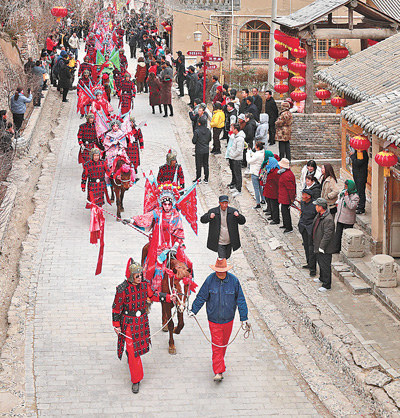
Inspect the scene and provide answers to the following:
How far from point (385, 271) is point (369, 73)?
537 cm

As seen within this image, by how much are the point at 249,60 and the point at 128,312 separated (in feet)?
96.3

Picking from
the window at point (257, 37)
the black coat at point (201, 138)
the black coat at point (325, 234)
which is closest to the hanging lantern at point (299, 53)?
the black coat at point (201, 138)

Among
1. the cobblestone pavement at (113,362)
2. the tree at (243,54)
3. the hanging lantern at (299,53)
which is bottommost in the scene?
the cobblestone pavement at (113,362)

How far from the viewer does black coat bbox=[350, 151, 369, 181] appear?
14.6 m

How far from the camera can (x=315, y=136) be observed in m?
20.4

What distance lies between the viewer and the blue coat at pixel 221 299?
9680mm

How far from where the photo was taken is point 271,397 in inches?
376

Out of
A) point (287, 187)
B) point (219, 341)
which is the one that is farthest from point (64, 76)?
point (219, 341)

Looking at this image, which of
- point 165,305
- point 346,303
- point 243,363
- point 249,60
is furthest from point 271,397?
point 249,60

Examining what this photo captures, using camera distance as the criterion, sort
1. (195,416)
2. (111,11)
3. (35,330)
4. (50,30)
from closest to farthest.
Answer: (195,416)
(35,330)
(50,30)
(111,11)

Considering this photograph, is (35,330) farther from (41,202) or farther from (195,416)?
(41,202)

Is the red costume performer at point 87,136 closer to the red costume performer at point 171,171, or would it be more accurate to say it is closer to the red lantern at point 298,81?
the red costume performer at point 171,171

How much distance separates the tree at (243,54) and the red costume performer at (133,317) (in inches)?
1103

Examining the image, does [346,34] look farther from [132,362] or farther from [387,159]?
[132,362]
